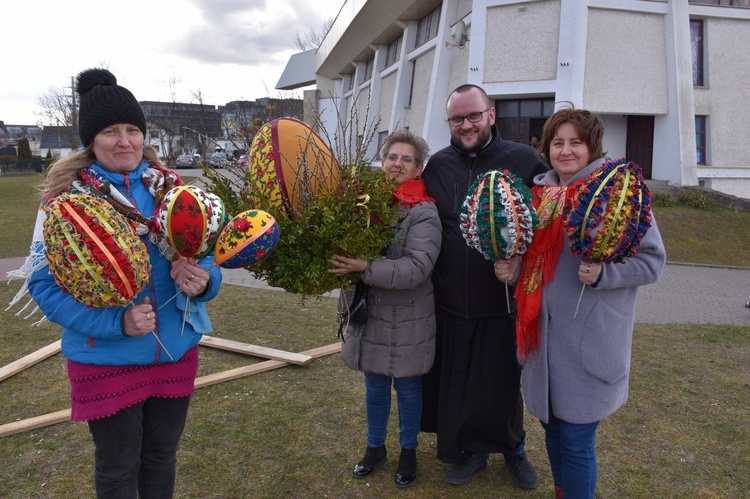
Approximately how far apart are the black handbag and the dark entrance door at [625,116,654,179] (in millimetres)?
17800

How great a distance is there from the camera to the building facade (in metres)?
16.5

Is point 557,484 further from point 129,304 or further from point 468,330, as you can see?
point 129,304

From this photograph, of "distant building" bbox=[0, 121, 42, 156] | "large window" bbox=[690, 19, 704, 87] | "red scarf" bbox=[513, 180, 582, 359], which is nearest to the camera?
"red scarf" bbox=[513, 180, 582, 359]

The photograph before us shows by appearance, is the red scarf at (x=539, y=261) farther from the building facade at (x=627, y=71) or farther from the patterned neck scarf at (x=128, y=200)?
the building facade at (x=627, y=71)

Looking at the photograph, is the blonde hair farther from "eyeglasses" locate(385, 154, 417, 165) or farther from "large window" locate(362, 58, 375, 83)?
"large window" locate(362, 58, 375, 83)

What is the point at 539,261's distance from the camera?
2680 mm

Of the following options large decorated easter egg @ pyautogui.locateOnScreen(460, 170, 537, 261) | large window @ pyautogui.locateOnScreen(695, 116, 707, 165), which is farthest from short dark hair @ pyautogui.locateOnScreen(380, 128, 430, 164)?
large window @ pyautogui.locateOnScreen(695, 116, 707, 165)

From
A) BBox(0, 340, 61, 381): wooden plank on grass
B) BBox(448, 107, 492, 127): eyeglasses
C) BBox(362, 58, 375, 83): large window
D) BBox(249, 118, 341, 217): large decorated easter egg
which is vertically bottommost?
BBox(0, 340, 61, 381): wooden plank on grass

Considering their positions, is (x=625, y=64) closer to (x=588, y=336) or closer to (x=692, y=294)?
(x=692, y=294)

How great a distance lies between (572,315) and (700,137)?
19103 mm

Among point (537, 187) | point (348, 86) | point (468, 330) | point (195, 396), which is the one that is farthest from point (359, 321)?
point (348, 86)

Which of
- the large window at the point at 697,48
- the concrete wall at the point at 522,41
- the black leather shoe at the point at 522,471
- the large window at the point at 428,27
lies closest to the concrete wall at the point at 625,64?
the concrete wall at the point at 522,41

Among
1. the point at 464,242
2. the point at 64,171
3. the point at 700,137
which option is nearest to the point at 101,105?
the point at 64,171

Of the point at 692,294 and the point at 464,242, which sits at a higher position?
the point at 464,242
